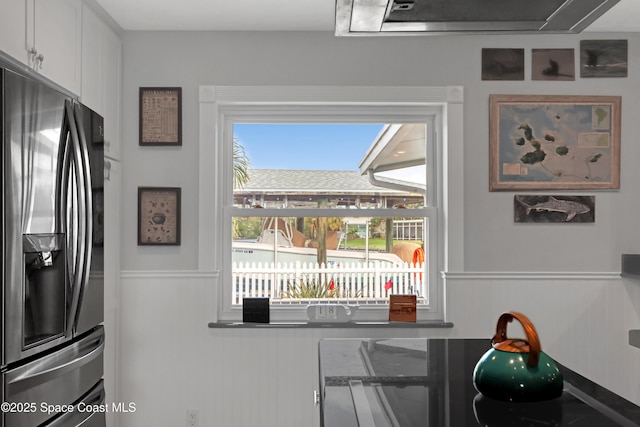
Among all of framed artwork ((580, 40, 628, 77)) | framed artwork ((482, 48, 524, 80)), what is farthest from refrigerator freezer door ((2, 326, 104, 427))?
framed artwork ((580, 40, 628, 77))

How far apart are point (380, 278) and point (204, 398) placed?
1.20 m

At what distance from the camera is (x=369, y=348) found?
73.7 inches

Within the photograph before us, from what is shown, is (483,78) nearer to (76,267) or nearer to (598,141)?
(598,141)

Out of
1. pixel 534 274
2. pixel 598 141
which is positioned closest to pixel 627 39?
pixel 598 141

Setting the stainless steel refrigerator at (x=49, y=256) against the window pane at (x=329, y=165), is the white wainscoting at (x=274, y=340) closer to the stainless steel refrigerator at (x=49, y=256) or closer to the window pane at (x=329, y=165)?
the window pane at (x=329, y=165)

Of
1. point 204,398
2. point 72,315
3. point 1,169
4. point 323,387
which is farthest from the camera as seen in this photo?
point 204,398

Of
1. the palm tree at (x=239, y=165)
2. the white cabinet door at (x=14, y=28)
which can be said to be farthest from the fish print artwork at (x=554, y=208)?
the white cabinet door at (x=14, y=28)

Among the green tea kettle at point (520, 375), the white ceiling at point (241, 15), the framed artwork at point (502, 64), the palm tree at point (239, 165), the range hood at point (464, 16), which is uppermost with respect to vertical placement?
the white ceiling at point (241, 15)

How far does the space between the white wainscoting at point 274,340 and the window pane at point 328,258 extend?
0.23 m

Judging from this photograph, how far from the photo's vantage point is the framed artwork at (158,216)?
3139 mm

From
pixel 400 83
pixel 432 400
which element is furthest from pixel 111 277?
pixel 432 400

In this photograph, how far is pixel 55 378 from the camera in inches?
66.9

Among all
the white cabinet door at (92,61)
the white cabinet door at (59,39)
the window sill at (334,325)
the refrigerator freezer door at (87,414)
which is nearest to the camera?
the refrigerator freezer door at (87,414)

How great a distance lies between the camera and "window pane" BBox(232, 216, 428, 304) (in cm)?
330
